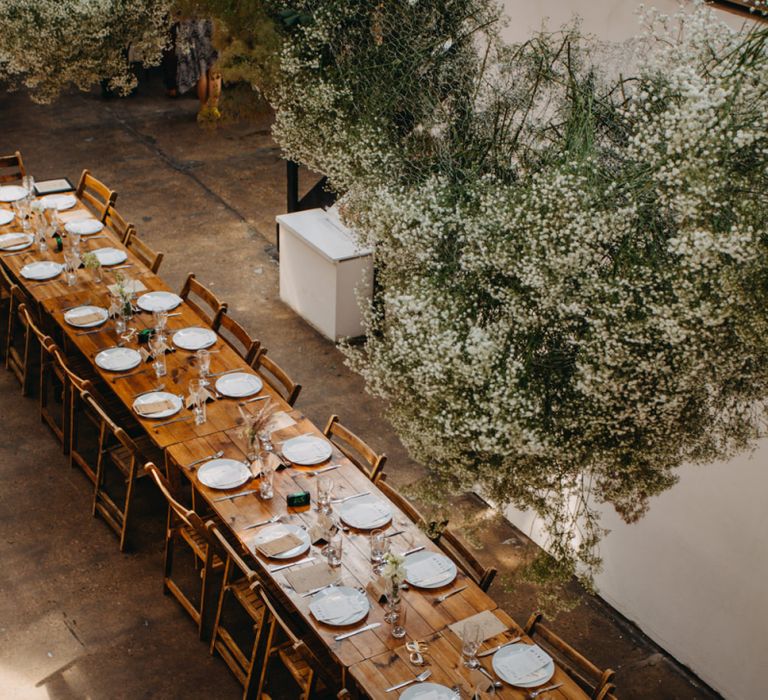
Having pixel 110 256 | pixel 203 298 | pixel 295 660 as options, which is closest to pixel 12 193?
pixel 110 256

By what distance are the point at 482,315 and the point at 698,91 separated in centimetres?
138

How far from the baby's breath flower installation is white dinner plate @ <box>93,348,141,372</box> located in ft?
8.91

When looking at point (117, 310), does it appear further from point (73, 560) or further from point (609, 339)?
point (609, 339)

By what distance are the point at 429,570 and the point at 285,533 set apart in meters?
0.78

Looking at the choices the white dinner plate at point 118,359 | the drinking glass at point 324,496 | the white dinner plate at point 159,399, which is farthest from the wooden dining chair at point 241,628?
the white dinner plate at point 118,359

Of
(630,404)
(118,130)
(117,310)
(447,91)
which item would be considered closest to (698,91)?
(630,404)

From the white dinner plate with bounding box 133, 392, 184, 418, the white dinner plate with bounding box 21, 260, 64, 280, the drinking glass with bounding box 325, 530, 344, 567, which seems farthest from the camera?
the white dinner plate with bounding box 21, 260, 64, 280

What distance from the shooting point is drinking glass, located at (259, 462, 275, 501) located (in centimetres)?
557

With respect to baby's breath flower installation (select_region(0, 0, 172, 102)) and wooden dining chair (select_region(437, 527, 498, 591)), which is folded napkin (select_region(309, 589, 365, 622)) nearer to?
wooden dining chair (select_region(437, 527, 498, 591))

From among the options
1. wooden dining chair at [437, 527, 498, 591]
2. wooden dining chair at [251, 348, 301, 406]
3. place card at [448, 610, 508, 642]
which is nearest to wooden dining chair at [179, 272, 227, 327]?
wooden dining chair at [251, 348, 301, 406]

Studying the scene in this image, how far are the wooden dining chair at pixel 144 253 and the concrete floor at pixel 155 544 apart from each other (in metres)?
0.97

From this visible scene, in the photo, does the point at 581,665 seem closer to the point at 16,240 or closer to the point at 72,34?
the point at 16,240

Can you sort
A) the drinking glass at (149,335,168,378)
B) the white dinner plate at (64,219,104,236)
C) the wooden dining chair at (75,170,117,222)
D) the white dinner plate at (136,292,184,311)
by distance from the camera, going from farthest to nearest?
the wooden dining chair at (75,170,117,222), the white dinner plate at (64,219,104,236), the white dinner plate at (136,292,184,311), the drinking glass at (149,335,168,378)

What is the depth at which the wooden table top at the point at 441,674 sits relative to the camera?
14.9 ft
